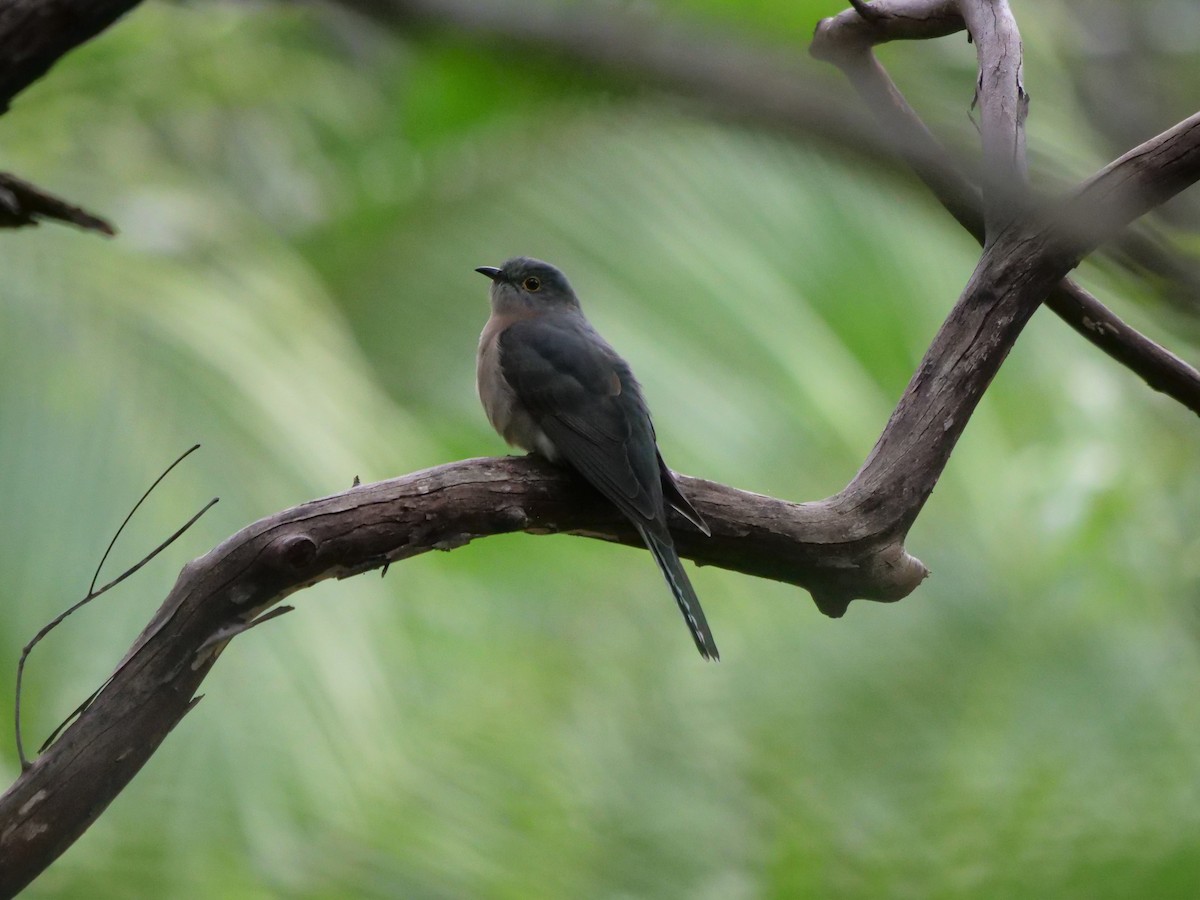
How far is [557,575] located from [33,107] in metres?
4.74

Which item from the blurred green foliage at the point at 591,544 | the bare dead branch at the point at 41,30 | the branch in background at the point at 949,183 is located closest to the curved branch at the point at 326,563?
the branch in background at the point at 949,183

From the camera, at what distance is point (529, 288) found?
518 centimetres

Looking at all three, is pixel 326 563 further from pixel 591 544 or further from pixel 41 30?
pixel 591 544

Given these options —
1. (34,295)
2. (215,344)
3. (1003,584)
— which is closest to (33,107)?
(34,295)

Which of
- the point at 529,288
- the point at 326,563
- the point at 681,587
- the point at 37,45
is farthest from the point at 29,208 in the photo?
the point at 681,587

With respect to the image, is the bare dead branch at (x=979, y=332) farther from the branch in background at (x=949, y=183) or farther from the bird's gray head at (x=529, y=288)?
the bird's gray head at (x=529, y=288)

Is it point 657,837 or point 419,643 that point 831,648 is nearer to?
point 657,837

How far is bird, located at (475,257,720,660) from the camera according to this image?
11.5 feet

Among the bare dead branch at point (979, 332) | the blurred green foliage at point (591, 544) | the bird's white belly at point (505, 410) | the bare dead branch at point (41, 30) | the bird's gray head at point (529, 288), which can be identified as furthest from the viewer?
the blurred green foliage at point (591, 544)

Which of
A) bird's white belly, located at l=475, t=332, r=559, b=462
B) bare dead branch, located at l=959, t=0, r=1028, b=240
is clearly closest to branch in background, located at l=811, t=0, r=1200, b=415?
bare dead branch, located at l=959, t=0, r=1028, b=240

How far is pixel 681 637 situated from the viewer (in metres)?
8.99

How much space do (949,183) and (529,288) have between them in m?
2.16

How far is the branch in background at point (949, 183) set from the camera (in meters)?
3.56

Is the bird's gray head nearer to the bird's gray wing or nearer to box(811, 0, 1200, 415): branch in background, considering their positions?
the bird's gray wing
